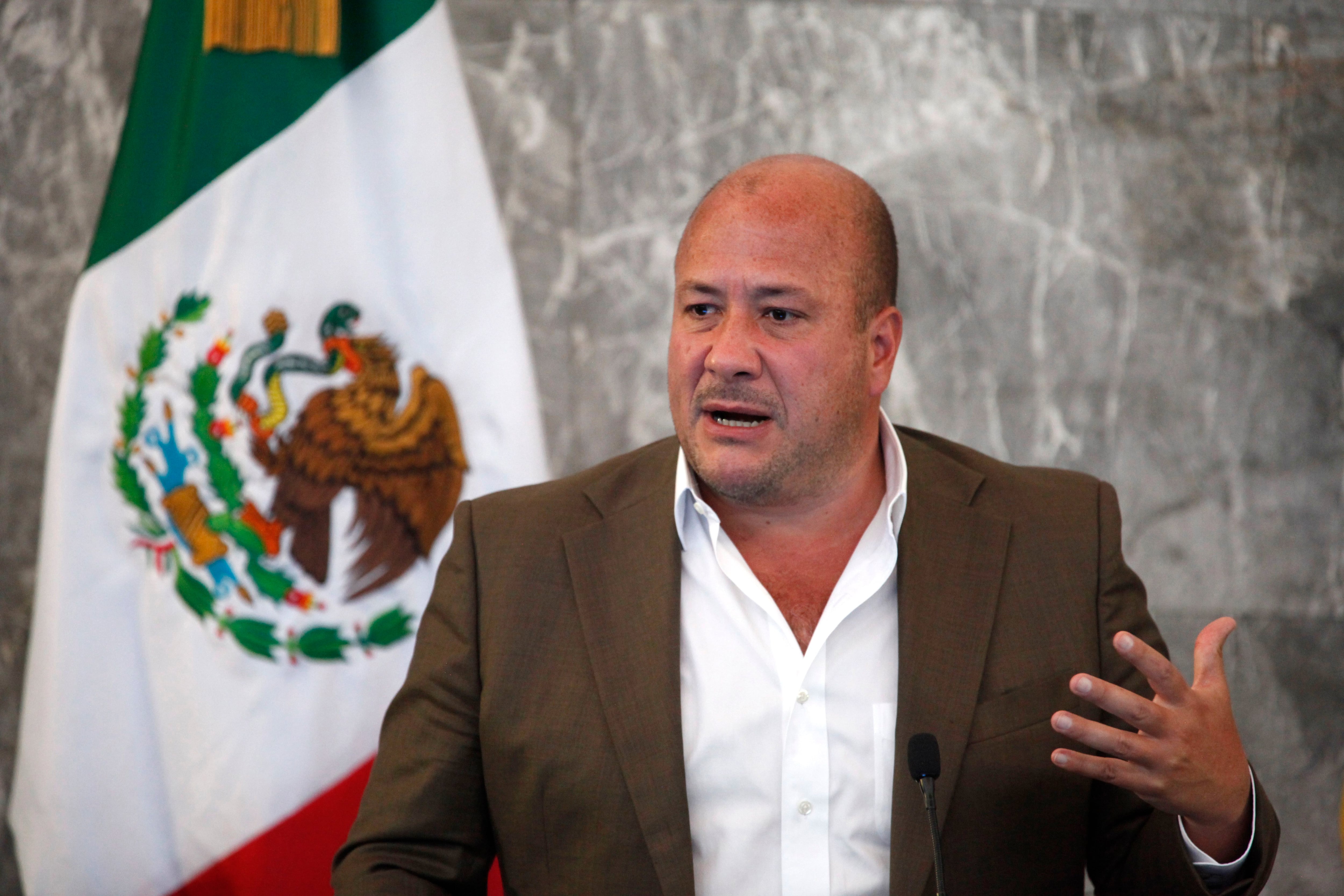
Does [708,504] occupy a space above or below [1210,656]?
above

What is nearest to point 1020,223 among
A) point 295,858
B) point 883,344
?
point 883,344

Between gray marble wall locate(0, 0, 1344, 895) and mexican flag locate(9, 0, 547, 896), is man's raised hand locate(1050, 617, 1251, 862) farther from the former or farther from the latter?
mexican flag locate(9, 0, 547, 896)

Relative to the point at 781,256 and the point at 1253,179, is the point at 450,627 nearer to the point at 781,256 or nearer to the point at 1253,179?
the point at 781,256

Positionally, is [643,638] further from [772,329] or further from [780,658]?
[772,329]

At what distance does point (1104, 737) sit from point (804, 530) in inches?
24.3

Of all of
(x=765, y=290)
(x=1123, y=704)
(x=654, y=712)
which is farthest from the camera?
(x=765, y=290)

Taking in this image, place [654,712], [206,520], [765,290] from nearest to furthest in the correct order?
[654,712]
[765,290]
[206,520]

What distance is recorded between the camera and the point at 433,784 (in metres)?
1.62

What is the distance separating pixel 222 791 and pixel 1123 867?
163 cm

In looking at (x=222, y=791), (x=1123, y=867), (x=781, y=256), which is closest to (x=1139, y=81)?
(x=781, y=256)

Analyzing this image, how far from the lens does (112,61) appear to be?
2447 mm

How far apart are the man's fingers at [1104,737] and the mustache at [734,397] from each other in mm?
604

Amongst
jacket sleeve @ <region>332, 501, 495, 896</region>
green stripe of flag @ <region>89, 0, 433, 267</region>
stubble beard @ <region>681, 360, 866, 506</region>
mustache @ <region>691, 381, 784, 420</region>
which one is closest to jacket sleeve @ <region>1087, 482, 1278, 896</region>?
stubble beard @ <region>681, 360, 866, 506</region>

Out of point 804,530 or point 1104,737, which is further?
point 804,530
